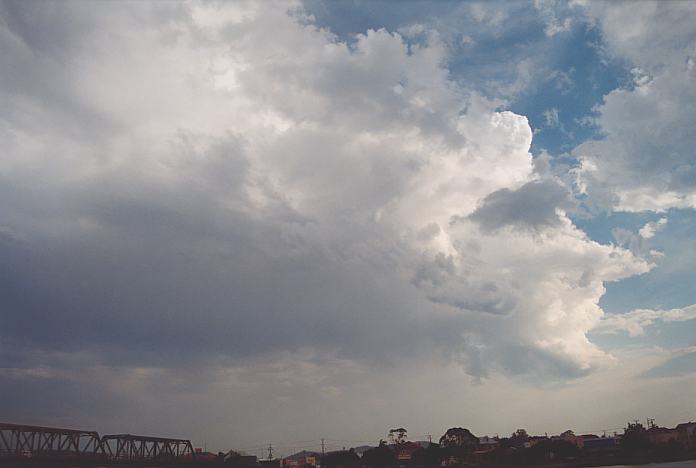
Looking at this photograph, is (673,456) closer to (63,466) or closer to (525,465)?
(525,465)

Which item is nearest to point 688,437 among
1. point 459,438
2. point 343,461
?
point 459,438

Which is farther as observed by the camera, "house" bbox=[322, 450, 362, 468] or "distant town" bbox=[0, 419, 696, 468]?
"house" bbox=[322, 450, 362, 468]

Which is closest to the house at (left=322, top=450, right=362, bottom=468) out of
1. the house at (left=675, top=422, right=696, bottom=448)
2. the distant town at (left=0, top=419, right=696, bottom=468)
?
the distant town at (left=0, top=419, right=696, bottom=468)

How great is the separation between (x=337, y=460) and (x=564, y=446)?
76594 mm

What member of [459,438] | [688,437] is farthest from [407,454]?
[688,437]

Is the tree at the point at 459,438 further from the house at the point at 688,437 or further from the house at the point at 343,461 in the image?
the house at the point at 688,437

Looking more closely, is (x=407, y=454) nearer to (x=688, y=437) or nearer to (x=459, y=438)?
(x=459, y=438)

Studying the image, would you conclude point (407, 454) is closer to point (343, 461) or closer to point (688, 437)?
point (343, 461)

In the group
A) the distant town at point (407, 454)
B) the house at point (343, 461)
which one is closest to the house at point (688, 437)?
the distant town at point (407, 454)

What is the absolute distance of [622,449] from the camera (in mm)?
169250

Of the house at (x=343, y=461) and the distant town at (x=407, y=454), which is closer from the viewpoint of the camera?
the distant town at (x=407, y=454)

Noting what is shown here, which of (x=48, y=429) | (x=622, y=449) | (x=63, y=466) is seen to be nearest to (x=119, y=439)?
(x=63, y=466)

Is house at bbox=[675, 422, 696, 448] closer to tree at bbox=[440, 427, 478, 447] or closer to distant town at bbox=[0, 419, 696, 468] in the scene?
distant town at bbox=[0, 419, 696, 468]

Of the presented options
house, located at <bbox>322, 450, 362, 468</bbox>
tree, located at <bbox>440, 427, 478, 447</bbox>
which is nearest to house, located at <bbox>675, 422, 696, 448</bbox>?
tree, located at <bbox>440, 427, 478, 447</bbox>
